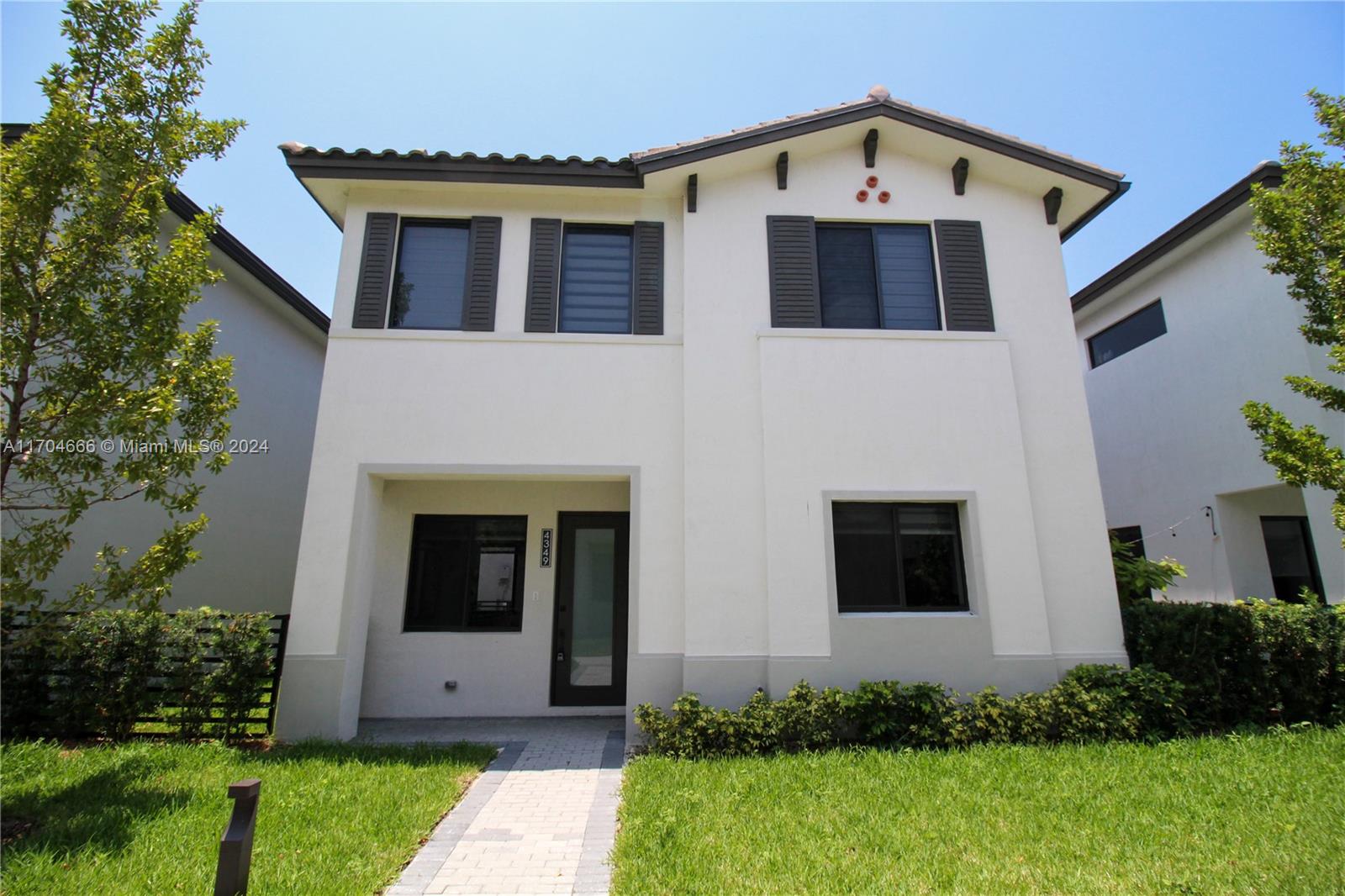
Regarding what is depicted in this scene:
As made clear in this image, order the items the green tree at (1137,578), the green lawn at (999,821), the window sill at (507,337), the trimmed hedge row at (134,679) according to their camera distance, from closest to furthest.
→ the green lawn at (999,821), the trimmed hedge row at (134,679), the window sill at (507,337), the green tree at (1137,578)

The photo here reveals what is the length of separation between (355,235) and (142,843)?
23.2 feet

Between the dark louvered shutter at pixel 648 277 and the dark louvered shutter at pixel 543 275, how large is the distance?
3.55ft

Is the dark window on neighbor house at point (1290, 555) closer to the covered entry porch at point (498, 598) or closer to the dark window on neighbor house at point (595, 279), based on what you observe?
the covered entry porch at point (498, 598)

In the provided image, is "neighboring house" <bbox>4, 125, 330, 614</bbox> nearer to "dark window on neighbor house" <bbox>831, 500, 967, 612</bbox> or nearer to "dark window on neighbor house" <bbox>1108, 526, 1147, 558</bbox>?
"dark window on neighbor house" <bbox>831, 500, 967, 612</bbox>

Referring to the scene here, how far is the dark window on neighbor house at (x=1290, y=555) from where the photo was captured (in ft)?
34.7

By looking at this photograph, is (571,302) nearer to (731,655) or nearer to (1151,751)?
(731,655)

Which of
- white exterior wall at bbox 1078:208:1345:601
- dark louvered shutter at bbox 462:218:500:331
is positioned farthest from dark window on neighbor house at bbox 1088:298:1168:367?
dark louvered shutter at bbox 462:218:500:331

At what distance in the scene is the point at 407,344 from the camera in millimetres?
8078

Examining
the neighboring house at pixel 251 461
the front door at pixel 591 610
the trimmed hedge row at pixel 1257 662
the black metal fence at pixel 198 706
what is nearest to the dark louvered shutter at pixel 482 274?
the front door at pixel 591 610

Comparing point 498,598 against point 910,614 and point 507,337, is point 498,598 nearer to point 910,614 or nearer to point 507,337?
point 507,337

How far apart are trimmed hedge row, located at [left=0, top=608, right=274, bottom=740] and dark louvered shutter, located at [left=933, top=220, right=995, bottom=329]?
383 inches

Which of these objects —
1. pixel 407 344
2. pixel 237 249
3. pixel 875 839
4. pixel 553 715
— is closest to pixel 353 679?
pixel 553 715

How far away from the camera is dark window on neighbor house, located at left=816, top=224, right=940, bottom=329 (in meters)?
8.55

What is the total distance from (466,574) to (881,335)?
6718mm
